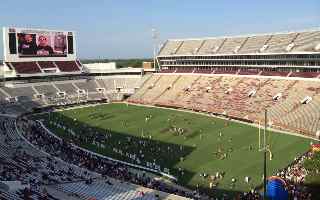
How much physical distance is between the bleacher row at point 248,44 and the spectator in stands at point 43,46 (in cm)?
1775

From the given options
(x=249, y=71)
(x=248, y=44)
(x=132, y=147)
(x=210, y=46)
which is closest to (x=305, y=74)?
(x=249, y=71)

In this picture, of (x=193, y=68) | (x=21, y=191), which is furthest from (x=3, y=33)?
(x=21, y=191)

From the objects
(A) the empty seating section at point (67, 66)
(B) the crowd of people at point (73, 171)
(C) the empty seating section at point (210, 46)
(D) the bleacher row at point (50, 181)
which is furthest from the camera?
(A) the empty seating section at point (67, 66)

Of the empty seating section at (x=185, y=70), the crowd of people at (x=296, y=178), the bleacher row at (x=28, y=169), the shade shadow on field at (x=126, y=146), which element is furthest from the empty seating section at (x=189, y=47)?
the crowd of people at (x=296, y=178)

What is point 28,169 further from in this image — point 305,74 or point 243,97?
point 305,74

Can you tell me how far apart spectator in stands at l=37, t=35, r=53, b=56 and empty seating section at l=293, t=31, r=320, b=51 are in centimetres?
3612

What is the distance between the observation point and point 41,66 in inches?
2965

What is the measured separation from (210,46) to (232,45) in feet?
15.1

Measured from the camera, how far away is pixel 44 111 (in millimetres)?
66625

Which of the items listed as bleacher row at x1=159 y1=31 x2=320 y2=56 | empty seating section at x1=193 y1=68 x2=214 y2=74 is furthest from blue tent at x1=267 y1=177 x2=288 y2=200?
empty seating section at x1=193 y1=68 x2=214 y2=74

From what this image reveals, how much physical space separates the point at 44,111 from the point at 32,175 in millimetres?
37198

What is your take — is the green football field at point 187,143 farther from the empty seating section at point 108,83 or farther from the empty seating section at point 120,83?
the empty seating section at point 120,83

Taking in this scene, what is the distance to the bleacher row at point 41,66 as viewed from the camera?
72.1 metres

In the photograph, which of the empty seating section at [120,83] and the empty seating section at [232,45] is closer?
the empty seating section at [232,45]
